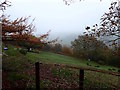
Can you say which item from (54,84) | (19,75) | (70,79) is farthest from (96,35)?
(70,79)

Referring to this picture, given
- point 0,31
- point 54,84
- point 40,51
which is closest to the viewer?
point 54,84

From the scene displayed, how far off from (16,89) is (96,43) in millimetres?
4173

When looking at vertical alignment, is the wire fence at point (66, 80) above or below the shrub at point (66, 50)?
below

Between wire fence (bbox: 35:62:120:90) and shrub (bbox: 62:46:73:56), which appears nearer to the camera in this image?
wire fence (bbox: 35:62:120:90)

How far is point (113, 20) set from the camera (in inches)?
215

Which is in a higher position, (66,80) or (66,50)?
(66,50)

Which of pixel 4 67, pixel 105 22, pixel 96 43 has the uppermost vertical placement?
pixel 105 22

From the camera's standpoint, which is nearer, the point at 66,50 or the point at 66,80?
the point at 66,80

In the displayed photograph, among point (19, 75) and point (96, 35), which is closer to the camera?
point (96, 35)

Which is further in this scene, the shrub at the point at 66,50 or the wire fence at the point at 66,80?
the shrub at the point at 66,50

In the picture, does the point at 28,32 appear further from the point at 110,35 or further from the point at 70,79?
the point at 110,35

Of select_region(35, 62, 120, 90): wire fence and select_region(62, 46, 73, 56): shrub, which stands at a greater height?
select_region(62, 46, 73, 56): shrub

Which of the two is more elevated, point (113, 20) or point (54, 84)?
point (113, 20)

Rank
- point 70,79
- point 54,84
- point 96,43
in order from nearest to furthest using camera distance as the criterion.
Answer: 1. point 96,43
2. point 54,84
3. point 70,79
